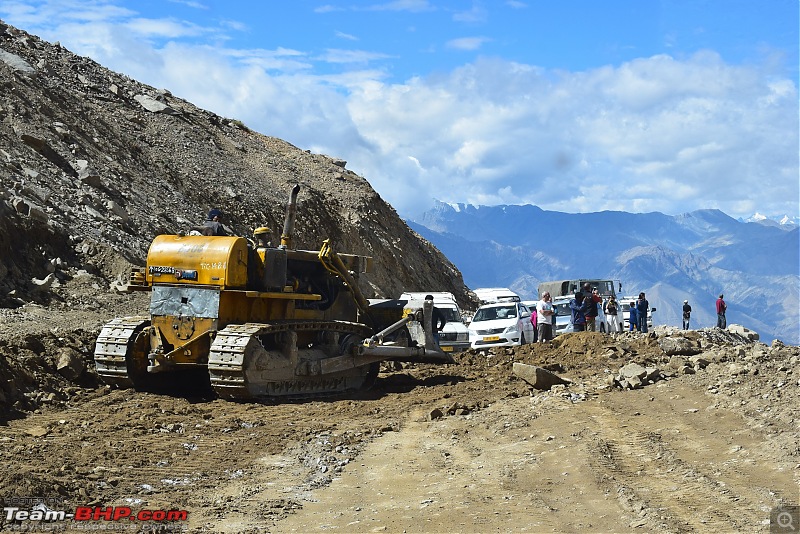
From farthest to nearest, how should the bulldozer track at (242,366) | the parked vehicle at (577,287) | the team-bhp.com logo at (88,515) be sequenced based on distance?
the parked vehicle at (577,287)
the bulldozer track at (242,366)
the team-bhp.com logo at (88,515)

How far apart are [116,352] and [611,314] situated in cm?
2002

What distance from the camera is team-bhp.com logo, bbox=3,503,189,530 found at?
773 cm

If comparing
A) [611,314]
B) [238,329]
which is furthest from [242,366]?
[611,314]

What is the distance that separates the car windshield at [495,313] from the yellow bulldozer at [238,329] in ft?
33.2

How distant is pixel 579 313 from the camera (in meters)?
26.5

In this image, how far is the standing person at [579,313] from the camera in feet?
86.7

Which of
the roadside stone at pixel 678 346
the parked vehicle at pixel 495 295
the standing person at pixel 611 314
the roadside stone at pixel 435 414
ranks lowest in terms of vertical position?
the roadside stone at pixel 435 414

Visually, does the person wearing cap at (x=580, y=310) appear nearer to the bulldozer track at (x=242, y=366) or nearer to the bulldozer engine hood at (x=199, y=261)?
the bulldozer track at (x=242, y=366)

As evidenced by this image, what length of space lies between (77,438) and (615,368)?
399 inches

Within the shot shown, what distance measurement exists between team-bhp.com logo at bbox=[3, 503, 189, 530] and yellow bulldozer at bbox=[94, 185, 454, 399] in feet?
17.8

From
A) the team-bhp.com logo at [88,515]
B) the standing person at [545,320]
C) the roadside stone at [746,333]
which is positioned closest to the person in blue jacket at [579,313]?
the standing person at [545,320]

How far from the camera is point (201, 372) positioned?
53.3 ft

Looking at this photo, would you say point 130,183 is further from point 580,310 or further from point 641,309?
point 641,309

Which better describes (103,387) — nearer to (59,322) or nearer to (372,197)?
(59,322)
